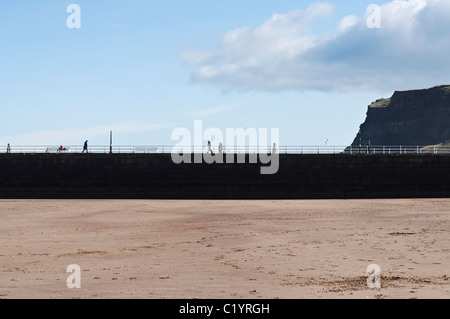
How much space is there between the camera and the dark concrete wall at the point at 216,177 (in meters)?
46.5

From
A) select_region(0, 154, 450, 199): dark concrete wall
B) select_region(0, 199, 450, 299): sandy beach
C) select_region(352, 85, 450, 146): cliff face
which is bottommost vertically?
select_region(0, 199, 450, 299): sandy beach

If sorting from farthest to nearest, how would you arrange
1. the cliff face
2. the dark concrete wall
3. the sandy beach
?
the cliff face
the dark concrete wall
the sandy beach

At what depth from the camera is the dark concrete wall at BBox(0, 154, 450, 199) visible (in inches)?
1832

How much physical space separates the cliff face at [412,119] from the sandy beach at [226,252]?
141993 mm

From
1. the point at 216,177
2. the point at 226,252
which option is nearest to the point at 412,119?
the point at 216,177

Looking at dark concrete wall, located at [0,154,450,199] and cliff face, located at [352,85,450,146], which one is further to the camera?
cliff face, located at [352,85,450,146]

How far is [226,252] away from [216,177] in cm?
2790

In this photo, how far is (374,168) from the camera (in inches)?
1876

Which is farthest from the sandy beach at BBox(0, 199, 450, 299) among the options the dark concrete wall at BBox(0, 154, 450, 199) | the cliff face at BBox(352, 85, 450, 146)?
the cliff face at BBox(352, 85, 450, 146)

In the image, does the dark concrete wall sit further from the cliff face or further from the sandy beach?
the cliff face

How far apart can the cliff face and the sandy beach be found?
142 metres

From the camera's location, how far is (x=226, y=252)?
18.9m

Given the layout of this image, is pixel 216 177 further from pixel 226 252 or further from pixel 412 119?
pixel 412 119

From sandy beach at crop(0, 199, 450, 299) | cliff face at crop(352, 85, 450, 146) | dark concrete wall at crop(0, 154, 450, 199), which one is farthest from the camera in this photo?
cliff face at crop(352, 85, 450, 146)
